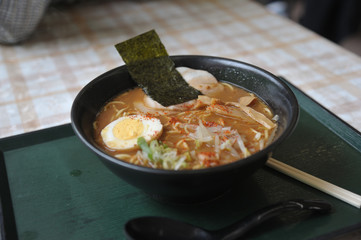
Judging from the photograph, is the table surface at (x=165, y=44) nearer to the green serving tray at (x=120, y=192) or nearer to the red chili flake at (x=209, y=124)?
the green serving tray at (x=120, y=192)

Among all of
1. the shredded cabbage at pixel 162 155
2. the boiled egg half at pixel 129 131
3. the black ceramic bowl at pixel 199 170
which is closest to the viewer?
the black ceramic bowl at pixel 199 170

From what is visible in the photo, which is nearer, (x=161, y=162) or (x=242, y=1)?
(x=161, y=162)

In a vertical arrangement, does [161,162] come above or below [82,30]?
above

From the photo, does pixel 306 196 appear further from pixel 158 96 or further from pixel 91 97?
pixel 91 97

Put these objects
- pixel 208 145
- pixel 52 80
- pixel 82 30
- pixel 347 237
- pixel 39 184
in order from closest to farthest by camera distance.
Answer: pixel 347 237
pixel 208 145
pixel 39 184
pixel 52 80
pixel 82 30

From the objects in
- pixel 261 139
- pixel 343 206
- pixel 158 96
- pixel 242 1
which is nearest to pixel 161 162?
pixel 261 139

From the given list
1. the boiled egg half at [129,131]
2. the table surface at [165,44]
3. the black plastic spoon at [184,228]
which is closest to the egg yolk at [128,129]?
the boiled egg half at [129,131]
